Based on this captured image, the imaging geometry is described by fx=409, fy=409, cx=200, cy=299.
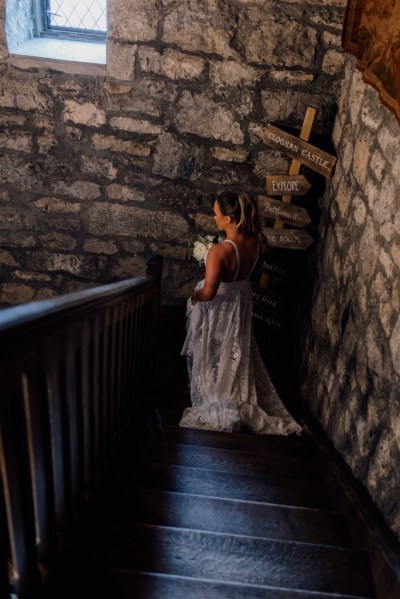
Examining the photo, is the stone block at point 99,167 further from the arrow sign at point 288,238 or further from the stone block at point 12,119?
the arrow sign at point 288,238

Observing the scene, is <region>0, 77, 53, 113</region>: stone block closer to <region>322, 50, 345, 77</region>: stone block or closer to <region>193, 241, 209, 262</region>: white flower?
<region>193, 241, 209, 262</region>: white flower

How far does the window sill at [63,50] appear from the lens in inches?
131

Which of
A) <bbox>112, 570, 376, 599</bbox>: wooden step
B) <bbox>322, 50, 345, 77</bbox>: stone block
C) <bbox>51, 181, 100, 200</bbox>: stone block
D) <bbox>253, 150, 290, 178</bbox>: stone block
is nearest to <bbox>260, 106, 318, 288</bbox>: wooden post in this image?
<bbox>253, 150, 290, 178</bbox>: stone block

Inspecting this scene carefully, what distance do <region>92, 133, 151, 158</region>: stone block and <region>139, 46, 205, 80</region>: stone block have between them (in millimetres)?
583

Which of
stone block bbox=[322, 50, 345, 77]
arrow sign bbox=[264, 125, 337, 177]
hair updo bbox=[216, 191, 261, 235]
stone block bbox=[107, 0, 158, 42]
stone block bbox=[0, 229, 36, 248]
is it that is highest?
stone block bbox=[107, 0, 158, 42]

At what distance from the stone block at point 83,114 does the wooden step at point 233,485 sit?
2.79 metres

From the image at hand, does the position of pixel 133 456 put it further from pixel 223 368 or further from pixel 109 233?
pixel 109 233

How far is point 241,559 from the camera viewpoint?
162 cm

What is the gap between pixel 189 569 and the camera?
5.10 ft

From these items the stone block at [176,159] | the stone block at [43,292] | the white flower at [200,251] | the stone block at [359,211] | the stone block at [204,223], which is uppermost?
the stone block at [176,159]

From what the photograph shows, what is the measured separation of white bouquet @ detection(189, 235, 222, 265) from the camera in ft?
10.9

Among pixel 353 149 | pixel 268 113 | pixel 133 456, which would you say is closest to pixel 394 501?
pixel 133 456

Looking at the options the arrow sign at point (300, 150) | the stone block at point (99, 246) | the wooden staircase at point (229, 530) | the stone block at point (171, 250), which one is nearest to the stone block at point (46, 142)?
the stone block at point (99, 246)

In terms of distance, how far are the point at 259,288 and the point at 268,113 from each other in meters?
1.49
